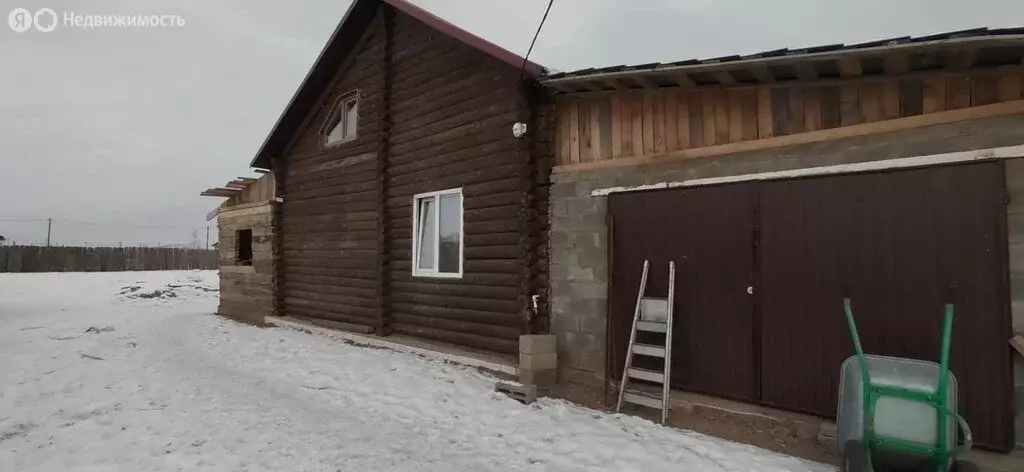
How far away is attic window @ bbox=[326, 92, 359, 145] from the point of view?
38.1 ft

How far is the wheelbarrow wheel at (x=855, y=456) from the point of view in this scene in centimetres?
374

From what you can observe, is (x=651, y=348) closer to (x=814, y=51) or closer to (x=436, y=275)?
(x=814, y=51)

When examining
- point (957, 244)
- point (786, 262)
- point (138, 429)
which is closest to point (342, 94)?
point (138, 429)

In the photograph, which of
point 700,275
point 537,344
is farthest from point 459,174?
point 700,275

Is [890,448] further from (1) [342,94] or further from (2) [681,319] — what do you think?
(1) [342,94]

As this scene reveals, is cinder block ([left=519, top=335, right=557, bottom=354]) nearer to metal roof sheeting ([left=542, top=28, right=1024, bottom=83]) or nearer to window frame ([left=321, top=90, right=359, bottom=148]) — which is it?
metal roof sheeting ([left=542, top=28, right=1024, bottom=83])

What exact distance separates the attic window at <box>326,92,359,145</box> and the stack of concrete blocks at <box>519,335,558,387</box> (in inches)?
257

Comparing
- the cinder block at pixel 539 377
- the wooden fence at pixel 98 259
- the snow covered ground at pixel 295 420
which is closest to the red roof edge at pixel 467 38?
the cinder block at pixel 539 377

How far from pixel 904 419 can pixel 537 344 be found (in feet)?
12.6

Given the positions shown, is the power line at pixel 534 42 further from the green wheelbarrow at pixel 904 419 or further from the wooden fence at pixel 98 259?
the wooden fence at pixel 98 259

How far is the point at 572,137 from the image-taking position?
287 inches

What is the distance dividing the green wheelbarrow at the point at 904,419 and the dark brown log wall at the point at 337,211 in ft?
26.5

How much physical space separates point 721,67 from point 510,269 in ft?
12.9

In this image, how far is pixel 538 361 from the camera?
686cm
